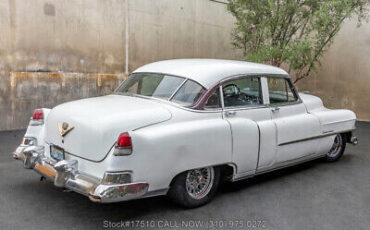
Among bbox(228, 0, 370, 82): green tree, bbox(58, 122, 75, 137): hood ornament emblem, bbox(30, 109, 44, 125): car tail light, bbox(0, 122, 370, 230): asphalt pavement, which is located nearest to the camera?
bbox(0, 122, 370, 230): asphalt pavement

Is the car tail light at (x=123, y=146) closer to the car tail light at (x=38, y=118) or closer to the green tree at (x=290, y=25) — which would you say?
the car tail light at (x=38, y=118)

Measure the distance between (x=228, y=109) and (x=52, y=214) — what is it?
2223mm

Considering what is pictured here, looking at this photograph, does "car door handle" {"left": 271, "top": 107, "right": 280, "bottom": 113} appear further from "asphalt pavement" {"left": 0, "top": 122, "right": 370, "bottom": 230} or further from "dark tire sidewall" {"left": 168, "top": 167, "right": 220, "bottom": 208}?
"dark tire sidewall" {"left": 168, "top": 167, "right": 220, "bottom": 208}

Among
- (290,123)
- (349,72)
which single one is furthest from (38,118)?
(349,72)

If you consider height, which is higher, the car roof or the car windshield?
the car roof

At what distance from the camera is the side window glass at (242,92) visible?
14.1ft

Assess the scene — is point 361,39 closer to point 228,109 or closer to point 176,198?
point 228,109

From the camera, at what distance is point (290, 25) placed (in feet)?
29.0

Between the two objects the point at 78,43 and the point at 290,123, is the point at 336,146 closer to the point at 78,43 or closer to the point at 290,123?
the point at 290,123

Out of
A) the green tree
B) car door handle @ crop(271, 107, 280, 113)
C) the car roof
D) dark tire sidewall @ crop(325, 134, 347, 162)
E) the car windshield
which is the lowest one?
dark tire sidewall @ crop(325, 134, 347, 162)

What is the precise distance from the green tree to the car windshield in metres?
4.42

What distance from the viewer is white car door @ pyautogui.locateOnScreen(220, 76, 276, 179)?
13.6ft

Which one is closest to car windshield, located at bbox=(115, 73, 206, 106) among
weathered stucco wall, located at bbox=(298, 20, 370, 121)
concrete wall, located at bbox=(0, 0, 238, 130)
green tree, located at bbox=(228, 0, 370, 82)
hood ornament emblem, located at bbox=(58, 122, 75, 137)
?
hood ornament emblem, located at bbox=(58, 122, 75, 137)

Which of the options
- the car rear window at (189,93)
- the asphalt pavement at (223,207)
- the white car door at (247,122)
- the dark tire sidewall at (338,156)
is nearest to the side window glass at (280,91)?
the white car door at (247,122)
